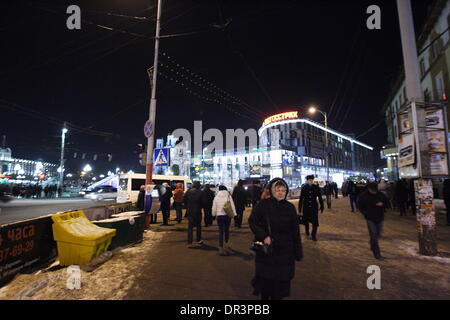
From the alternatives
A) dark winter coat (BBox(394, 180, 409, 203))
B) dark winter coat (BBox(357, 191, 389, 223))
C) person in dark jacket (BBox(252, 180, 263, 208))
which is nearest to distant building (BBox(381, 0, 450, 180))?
dark winter coat (BBox(394, 180, 409, 203))

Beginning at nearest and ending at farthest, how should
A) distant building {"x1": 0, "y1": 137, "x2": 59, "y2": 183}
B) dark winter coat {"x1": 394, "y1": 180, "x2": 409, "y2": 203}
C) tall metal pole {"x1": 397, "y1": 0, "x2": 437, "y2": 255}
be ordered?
tall metal pole {"x1": 397, "y1": 0, "x2": 437, "y2": 255}
dark winter coat {"x1": 394, "y1": 180, "x2": 409, "y2": 203}
distant building {"x1": 0, "y1": 137, "x2": 59, "y2": 183}

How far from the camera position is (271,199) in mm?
3078

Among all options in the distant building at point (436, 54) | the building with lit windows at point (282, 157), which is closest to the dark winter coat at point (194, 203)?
the distant building at point (436, 54)

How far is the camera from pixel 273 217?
9.65 feet

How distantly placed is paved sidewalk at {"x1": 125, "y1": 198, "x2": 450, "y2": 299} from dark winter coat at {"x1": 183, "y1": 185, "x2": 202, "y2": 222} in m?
0.90

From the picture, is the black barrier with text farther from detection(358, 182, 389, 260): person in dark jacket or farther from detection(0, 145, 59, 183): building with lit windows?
detection(0, 145, 59, 183): building with lit windows

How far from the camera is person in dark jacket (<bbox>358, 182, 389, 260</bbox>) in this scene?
5.70 metres

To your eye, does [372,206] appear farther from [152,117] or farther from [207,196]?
[152,117]

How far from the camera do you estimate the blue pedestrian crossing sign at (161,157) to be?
1007 cm

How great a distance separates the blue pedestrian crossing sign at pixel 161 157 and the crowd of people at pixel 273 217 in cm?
142

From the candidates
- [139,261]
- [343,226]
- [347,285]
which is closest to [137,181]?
[139,261]

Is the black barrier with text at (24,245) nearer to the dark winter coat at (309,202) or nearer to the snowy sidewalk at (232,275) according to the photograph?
the snowy sidewalk at (232,275)

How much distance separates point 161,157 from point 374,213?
7.60 metres
